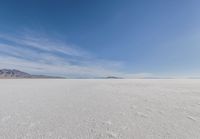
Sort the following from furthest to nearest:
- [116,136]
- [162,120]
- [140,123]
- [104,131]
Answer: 1. [162,120]
2. [140,123]
3. [104,131]
4. [116,136]

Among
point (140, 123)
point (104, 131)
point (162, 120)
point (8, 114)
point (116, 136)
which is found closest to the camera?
point (116, 136)

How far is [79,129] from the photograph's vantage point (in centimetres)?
208

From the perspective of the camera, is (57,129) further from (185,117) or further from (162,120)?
(185,117)

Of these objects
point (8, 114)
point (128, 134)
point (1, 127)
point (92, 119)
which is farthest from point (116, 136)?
point (8, 114)

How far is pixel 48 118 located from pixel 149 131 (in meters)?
2.30

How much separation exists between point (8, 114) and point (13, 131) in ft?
4.00

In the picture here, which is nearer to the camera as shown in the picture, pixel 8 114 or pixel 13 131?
pixel 13 131

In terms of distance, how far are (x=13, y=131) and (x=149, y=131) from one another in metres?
2.56

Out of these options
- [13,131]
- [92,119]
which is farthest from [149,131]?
[13,131]

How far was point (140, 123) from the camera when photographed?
2.34m

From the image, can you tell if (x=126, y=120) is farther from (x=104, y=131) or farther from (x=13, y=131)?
(x=13, y=131)

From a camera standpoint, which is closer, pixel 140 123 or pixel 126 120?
pixel 140 123

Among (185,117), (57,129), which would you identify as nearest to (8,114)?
(57,129)

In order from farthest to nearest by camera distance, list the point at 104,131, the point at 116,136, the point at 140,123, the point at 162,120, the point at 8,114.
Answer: the point at 8,114 < the point at 162,120 < the point at 140,123 < the point at 104,131 < the point at 116,136
